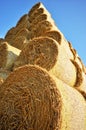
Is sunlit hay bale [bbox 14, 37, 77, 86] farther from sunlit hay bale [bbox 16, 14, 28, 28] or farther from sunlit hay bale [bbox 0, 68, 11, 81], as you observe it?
sunlit hay bale [bbox 16, 14, 28, 28]

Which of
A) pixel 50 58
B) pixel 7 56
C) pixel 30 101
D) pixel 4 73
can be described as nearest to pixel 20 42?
pixel 7 56

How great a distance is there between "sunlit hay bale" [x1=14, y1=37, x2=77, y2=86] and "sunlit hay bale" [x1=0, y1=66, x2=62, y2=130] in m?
0.59

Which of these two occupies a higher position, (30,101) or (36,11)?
(36,11)

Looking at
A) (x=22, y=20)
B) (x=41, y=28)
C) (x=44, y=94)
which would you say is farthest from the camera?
(x=22, y=20)

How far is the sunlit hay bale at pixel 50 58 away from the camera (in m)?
4.00

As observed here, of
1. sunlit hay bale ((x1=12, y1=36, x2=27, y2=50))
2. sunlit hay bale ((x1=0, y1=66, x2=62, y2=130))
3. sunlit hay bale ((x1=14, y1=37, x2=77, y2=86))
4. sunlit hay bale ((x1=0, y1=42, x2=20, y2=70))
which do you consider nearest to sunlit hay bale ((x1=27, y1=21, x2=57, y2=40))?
sunlit hay bale ((x1=12, y1=36, x2=27, y2=50))

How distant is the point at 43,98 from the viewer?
3164 mm

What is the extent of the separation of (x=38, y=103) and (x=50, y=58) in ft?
3.40

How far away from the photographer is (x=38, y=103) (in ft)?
10.4

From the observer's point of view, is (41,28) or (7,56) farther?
(41,28)

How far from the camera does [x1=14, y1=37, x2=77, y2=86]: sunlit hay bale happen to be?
13.1ft

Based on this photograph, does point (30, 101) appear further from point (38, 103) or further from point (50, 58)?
point (50, 58)

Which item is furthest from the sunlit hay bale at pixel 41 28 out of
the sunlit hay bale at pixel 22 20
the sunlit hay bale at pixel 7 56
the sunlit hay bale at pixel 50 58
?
the sunlit hay bale at pixel 50 58

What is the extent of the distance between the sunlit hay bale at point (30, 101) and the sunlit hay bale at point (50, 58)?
0.59 metres
